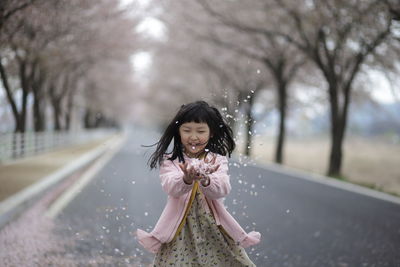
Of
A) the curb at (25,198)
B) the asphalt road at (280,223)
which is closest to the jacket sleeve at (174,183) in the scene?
the asphalt road at (280,223)

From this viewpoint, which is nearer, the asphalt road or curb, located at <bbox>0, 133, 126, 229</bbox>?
the asphalt road

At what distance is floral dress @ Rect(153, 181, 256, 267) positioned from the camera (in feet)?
9.68

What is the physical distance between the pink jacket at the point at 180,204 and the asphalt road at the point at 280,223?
57 cm

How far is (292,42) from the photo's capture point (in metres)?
16.6

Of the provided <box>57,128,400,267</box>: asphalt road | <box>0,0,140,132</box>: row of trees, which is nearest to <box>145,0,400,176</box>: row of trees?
<box>57,128,400,267</box>: asphalt road

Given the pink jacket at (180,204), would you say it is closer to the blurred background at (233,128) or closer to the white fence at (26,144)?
the blurred background at (233,128)

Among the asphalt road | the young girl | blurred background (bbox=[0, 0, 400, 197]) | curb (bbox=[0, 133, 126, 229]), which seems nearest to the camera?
the young girl

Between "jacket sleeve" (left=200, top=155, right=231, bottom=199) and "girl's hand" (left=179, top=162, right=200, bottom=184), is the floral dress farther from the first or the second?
"girl's hand" (left=179, top=162, right=200, bottom=184)

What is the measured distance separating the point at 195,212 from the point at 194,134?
48 centimetres

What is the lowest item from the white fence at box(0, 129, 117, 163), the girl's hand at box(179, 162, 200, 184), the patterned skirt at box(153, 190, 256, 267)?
the white fence at box(0, 129, 117, 163)

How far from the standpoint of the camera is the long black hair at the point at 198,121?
3082 millimetres

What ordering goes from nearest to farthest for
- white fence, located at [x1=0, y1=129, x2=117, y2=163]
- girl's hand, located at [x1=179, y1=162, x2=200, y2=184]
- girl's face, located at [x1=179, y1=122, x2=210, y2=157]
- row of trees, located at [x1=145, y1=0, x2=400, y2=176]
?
girl's hand, located at [x1=179, y1=162, x2=200, y2=184] < girl's face, located at [x1=179, y1=122, x2=210, y2=157] < row of trees, located at [x1=145, y1=0, x2=400, y2=176] < white fence, located at [x1=0, y1=129, x2=117, y2=163]

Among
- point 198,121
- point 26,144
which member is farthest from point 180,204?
point 26,144

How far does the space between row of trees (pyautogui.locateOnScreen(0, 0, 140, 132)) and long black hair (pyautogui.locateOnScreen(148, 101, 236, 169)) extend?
11.5 feet
